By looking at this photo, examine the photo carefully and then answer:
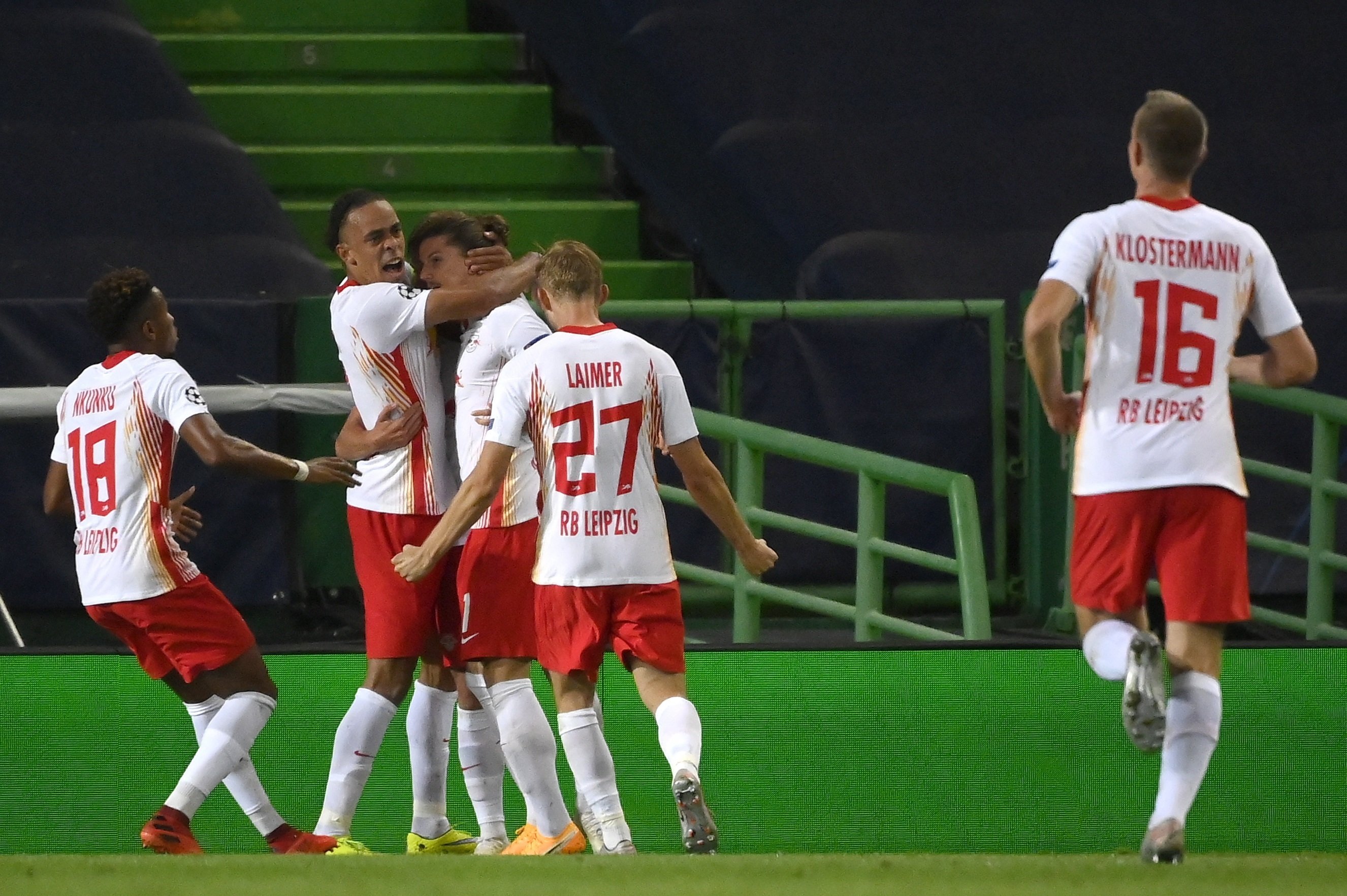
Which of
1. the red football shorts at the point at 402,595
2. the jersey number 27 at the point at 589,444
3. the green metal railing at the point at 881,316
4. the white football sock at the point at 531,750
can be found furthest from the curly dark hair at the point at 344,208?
the green metal railing at the point at 881,316

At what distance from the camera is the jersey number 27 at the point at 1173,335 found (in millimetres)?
4637

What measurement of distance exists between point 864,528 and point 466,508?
2318 millimetres

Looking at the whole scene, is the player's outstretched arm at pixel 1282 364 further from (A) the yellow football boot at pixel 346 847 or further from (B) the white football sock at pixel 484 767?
(A) the yellow football boot at pixel 346 847

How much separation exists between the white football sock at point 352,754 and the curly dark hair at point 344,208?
130 centimetres

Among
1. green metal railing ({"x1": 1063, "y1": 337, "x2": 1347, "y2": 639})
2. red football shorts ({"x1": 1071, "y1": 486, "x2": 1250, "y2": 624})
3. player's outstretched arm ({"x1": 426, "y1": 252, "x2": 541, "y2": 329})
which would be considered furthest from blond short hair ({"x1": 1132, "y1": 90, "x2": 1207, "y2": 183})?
green metal railing ({"x1": 1063, "y1": 337, "x2": 1347, "y2": 639})

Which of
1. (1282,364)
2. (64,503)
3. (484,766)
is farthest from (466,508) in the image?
(1282,364)

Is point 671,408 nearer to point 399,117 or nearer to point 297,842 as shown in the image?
point 297,842

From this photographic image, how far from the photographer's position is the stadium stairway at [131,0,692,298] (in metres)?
11.4

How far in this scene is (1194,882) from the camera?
4.21 meters

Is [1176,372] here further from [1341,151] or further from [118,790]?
[1341,151]

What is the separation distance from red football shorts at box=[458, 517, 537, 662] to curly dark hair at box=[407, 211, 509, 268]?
85 cm

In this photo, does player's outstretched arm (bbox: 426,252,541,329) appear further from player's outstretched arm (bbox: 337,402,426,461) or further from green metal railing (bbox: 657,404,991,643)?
green metal railing (bbox: 657,404,991,643)

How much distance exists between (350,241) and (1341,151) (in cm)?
665

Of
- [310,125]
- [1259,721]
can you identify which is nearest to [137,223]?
[310,125]
